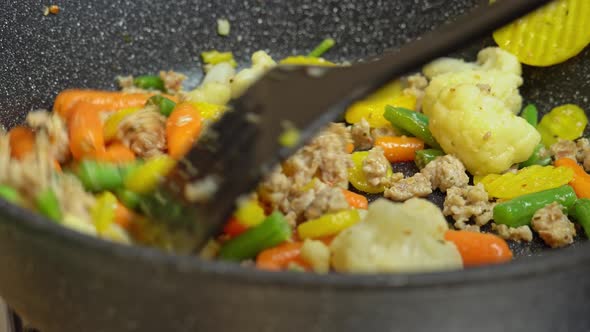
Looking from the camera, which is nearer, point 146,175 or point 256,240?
point 256,240

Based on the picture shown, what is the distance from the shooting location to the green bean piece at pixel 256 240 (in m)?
1.28

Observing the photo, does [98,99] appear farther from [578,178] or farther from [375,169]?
[578,178]

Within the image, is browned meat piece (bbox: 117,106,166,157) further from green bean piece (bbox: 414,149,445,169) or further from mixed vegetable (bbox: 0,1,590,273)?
green bean piece (bbox: 414,149,445,169)

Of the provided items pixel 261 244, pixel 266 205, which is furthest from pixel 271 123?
pixel 266 205

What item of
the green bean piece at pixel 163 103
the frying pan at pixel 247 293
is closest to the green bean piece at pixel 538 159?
the frying pan at pixel 247 293

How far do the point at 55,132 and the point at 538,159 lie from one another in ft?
3.51

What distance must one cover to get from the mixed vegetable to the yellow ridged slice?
10mm

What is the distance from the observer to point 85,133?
5.15 feet

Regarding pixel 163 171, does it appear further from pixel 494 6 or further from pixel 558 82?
pixel 558 82

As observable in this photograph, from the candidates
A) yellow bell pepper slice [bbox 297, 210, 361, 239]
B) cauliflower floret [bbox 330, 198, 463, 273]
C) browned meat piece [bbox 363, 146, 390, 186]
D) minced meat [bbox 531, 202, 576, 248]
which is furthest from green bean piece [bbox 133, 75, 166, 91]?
minced meat [bbox 531, 202, 576, 248]

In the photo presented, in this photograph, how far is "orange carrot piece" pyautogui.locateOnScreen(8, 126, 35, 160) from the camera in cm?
143

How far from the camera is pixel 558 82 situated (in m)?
1.91

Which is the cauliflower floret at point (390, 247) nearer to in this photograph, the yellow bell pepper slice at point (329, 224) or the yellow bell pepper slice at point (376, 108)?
the yellow bell pepper slice at point (329, 224)

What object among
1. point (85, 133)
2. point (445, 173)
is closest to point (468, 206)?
point (445, 173)
